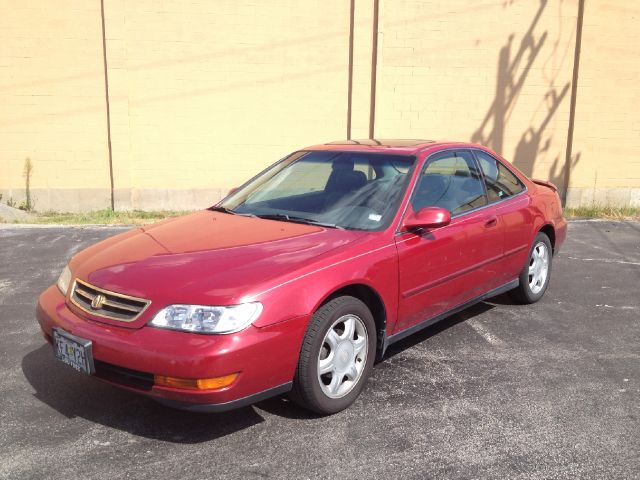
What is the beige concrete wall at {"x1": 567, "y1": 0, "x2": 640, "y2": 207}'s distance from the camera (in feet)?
36.7

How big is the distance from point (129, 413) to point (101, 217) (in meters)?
7.48

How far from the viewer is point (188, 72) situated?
10742mm

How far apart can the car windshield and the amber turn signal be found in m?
1.36

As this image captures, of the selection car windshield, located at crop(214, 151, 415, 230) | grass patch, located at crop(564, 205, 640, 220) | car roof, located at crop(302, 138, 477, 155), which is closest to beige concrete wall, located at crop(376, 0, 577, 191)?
grass patch, located at crop(564, 205, 640, 220)

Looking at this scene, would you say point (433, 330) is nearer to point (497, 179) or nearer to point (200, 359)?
point (497, 179)

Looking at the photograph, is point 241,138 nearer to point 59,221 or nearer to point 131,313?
point 59,221

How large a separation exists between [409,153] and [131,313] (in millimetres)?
2299

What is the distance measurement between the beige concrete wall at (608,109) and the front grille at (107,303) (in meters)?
10.3

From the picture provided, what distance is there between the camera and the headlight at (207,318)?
295cm

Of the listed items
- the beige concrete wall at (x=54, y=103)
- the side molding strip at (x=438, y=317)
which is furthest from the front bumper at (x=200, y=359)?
the beige concrete wall at (x=54, y=103)

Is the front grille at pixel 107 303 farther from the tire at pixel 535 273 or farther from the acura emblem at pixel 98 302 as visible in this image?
the tire at pixel 535 273

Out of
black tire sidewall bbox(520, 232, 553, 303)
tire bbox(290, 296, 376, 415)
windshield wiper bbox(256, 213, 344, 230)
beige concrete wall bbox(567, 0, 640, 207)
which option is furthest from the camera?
beige concrete wall bbox(567, 0, 640, 207)

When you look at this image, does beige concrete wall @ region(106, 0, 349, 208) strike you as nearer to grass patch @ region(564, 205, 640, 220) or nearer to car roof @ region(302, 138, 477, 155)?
grass patch @ region(564, 205, 640, 220)

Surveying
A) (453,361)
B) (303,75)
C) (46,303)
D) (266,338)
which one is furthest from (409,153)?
(303,75)
